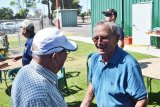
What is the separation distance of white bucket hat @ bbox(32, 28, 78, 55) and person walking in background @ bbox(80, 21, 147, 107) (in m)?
0.99

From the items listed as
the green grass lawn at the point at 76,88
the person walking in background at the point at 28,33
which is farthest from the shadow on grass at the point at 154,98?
the person walking in background at the point at 28,33

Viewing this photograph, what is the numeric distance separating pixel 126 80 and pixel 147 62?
13.2 ft

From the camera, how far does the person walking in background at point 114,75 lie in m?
3.10

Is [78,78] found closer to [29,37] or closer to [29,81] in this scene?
[29,37]

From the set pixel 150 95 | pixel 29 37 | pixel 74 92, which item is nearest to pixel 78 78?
pixel 74 92

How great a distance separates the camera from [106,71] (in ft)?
11.0

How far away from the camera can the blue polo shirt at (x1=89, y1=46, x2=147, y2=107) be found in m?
3.09

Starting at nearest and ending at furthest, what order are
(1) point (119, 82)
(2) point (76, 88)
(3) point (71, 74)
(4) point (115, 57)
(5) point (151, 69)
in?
(1) point (119, 82) < (4) point (115, 57) < (5) point (151, 69) < (2) point (76, 88) < (3) point (71, 74)

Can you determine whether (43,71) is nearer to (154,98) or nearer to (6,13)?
(154,98)

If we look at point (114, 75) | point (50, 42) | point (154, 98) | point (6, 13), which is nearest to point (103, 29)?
point (114, 75)

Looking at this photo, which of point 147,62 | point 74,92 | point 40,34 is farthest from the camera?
point 74,92

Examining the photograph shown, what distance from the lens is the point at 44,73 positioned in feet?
7.34

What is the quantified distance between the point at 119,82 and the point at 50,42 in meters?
1.16

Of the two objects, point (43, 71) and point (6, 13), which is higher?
point (6, 13)
